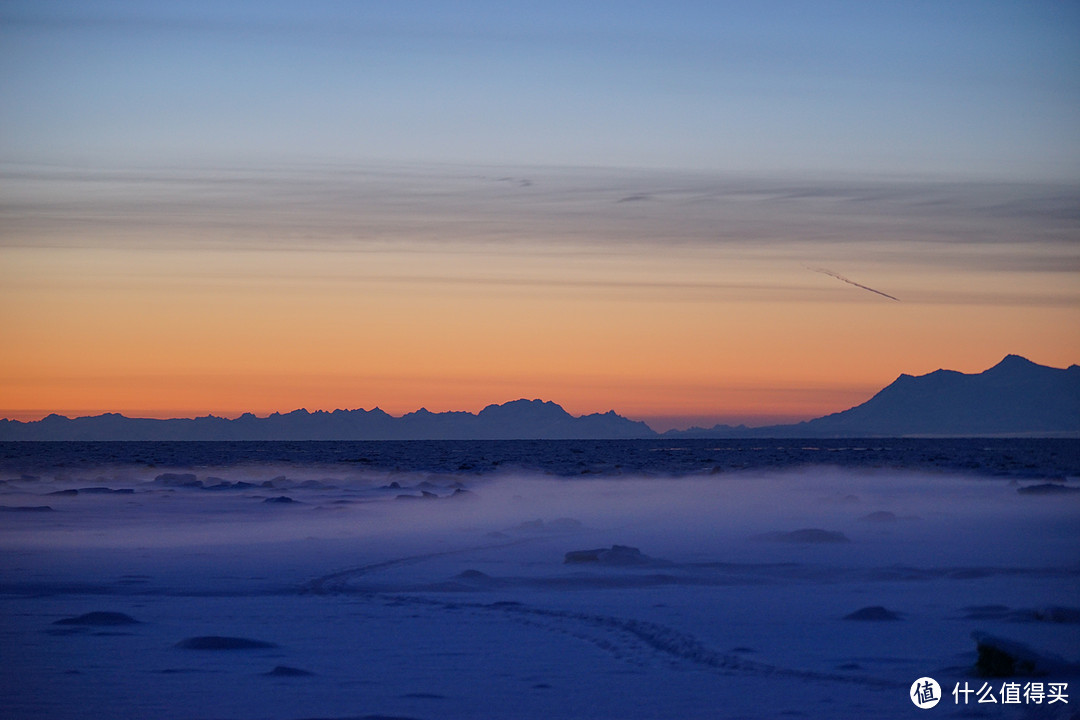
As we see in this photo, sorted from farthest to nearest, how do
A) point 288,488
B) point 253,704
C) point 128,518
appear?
point 288,488
point 128,518
point 253,704

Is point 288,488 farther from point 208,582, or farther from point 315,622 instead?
point 315,622

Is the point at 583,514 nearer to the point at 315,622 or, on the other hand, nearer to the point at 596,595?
the point at 596,595

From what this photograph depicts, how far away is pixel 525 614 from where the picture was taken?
530 inches

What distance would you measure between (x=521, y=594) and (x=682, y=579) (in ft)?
9.29

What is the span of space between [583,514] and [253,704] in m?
23.3

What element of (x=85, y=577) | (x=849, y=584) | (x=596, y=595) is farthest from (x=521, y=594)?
(x=85, y=577)

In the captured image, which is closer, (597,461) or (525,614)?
(525,614)

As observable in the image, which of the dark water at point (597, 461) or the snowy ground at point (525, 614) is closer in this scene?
the snowy ground at point (525, 614)

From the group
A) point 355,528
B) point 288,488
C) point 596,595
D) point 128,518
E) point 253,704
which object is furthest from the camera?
point 288,488

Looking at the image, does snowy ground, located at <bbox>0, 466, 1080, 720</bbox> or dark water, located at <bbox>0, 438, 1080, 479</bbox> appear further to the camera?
dark water, located at <bbox>0, 438, 1080, 479</bbox>

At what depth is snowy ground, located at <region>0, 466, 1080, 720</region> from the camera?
926 cm

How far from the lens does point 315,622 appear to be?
42.4ft

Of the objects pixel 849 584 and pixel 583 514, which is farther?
pixel 583 514

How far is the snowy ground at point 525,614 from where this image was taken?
926cm
